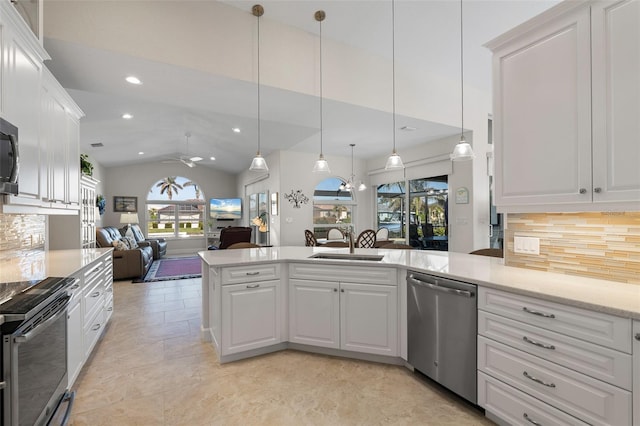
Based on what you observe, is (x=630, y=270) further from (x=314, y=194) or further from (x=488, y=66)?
(x=314, y=194)

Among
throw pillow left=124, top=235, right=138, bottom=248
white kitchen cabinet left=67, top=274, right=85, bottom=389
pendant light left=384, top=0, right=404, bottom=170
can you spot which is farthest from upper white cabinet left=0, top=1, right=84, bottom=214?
throw pillow left=124, top=235, right=138, bottom=248

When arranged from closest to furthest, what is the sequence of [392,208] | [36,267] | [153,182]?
1. [36,267]
2. [392,208]
3. [153,182]

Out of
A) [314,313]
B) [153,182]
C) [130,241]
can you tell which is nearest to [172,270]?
[130,241]

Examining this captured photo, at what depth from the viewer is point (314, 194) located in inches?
296

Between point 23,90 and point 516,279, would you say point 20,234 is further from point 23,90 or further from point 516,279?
point 516,279

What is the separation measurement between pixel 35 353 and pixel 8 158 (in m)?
1.13

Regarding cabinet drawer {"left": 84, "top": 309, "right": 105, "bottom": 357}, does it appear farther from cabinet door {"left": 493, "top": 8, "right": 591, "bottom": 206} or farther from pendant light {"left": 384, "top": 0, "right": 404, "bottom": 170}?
cabinet door {"left": 493, "top": 8, "right": 591, "bottom": 206}

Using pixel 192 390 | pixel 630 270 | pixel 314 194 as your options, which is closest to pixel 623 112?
pixel 630 270

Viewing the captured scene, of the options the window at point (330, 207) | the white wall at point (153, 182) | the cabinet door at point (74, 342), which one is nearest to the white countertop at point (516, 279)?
the cabinet door at point (74, 342)

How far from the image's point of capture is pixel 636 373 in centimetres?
130

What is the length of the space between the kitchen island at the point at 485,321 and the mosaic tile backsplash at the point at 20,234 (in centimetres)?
167

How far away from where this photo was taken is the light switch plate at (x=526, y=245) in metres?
2.21

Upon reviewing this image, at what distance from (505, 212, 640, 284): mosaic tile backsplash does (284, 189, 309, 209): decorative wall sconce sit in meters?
5.23

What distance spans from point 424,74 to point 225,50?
3067 millimetres
